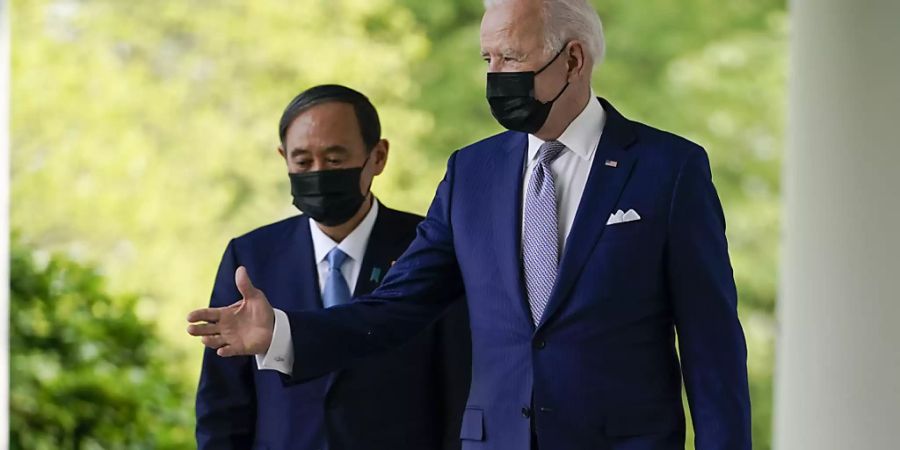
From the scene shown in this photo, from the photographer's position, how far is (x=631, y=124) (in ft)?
10.7

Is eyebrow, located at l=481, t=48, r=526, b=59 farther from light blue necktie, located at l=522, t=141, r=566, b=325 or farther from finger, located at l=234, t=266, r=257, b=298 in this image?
finger, located at l=234, t=266, r=257, b=298

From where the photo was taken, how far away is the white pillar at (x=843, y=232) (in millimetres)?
4652

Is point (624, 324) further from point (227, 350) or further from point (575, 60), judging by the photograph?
point (227, 350)

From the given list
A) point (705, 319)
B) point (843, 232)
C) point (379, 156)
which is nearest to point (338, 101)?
point (379, 156)

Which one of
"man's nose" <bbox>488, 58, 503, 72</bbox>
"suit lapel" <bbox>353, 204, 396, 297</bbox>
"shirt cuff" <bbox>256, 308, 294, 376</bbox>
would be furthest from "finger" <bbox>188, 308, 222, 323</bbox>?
"man's nose" <bbox>488, 58, 503, 72</bbox>

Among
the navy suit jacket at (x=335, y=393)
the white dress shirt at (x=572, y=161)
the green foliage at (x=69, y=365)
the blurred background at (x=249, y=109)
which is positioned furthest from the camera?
the blurred background at (x=249, y=109)

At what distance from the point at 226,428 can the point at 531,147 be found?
1.01 m

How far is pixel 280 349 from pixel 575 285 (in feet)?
2.09

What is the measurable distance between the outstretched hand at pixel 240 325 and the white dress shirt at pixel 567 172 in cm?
3

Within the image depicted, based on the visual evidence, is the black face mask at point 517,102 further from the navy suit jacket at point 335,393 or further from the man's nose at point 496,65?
the navy suit jacket at point 335,393

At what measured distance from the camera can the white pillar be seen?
4652mm

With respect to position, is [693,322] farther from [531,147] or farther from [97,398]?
[97,398]

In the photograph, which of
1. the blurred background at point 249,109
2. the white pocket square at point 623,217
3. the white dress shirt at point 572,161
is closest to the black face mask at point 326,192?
the white dress shirt at point 572,161

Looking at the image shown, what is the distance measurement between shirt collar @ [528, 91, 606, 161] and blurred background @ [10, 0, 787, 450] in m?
7.95
